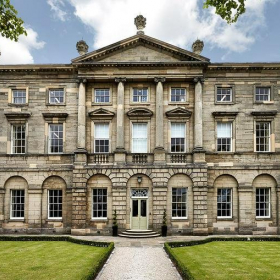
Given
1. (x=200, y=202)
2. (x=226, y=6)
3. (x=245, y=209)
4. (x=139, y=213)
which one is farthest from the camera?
(x=245, y=209)

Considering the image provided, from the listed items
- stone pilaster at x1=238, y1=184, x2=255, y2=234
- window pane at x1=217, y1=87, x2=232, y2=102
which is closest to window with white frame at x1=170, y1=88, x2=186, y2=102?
window pane at x1=217, y1=87, x2=232, y2=102

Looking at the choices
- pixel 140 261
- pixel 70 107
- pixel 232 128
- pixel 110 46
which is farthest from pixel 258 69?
pixel 140 261

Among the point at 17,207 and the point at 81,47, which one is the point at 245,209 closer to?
the point at 17,207

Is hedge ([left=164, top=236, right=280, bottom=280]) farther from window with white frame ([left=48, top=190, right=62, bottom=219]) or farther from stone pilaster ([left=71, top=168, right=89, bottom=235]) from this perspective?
window with white frame ([left=48, top=190, right=62, bottom=219])

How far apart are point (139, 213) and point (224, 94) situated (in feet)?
38.5

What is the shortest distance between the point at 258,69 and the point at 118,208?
620 inches

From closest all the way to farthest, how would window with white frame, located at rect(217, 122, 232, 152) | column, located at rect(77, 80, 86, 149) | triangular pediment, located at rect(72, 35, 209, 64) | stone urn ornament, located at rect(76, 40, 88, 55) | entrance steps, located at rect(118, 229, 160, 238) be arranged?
entrance steps, located at rect(118, 229, 160, 238)
column, located at rect(77, 80, 86, 149)
triangular pediment, located at rect(72, 35, 209, 64)
window with white frame, located at rect(217, 122, 232, 152)
stone urn ornament, located at rect(76, 40, 88, 55)

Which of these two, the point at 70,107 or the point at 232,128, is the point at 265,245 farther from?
the point at 70,107

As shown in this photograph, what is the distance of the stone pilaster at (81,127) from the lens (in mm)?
24141

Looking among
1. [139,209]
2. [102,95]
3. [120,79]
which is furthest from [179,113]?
Result: [139,209]

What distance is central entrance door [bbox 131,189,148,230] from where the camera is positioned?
78.7ft

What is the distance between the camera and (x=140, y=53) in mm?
24938

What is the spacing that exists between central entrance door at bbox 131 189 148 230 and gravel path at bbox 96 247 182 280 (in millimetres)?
5392

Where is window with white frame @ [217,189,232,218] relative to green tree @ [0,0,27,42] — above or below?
below
